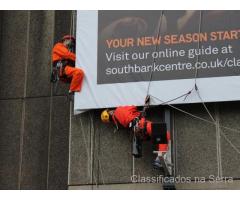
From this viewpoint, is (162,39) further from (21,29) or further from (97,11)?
(21,29)

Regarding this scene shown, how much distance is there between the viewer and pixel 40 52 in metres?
12.8

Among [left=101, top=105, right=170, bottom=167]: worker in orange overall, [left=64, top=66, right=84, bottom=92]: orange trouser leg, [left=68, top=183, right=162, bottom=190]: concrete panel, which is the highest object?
[left=64, top=66, right=84, bottom=92]: orange trouser leg

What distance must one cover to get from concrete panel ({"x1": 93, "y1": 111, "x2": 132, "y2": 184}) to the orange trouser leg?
0.57 meters

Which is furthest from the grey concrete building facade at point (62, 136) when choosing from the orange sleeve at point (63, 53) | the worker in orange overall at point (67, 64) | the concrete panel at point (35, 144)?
the orange sleeve at point (63, 53)

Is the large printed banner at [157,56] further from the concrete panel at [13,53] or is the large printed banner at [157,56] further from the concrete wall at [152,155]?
the concrete panel at [13,53]

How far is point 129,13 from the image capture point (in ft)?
38.2

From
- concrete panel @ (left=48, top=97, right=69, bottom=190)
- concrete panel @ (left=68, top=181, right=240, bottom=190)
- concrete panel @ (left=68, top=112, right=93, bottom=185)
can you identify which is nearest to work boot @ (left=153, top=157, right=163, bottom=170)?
concrete panel @ (left=68, top=181, right=240, bottom=190)

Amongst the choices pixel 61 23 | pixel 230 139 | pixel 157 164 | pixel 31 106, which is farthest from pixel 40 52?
pixel 230 139

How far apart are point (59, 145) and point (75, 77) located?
1476 millimetres

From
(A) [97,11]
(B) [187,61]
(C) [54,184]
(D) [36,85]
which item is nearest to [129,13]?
(A) [97,11]

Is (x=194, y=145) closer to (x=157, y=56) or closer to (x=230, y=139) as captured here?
(x=230, y=139)

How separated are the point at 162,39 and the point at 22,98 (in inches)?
118

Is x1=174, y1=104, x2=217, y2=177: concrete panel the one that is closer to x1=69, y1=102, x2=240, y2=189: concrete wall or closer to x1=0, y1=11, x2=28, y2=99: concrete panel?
x1=69, y1=102, x2=240, y2=189: concrete wall

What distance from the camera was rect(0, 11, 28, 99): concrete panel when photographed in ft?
41.7
